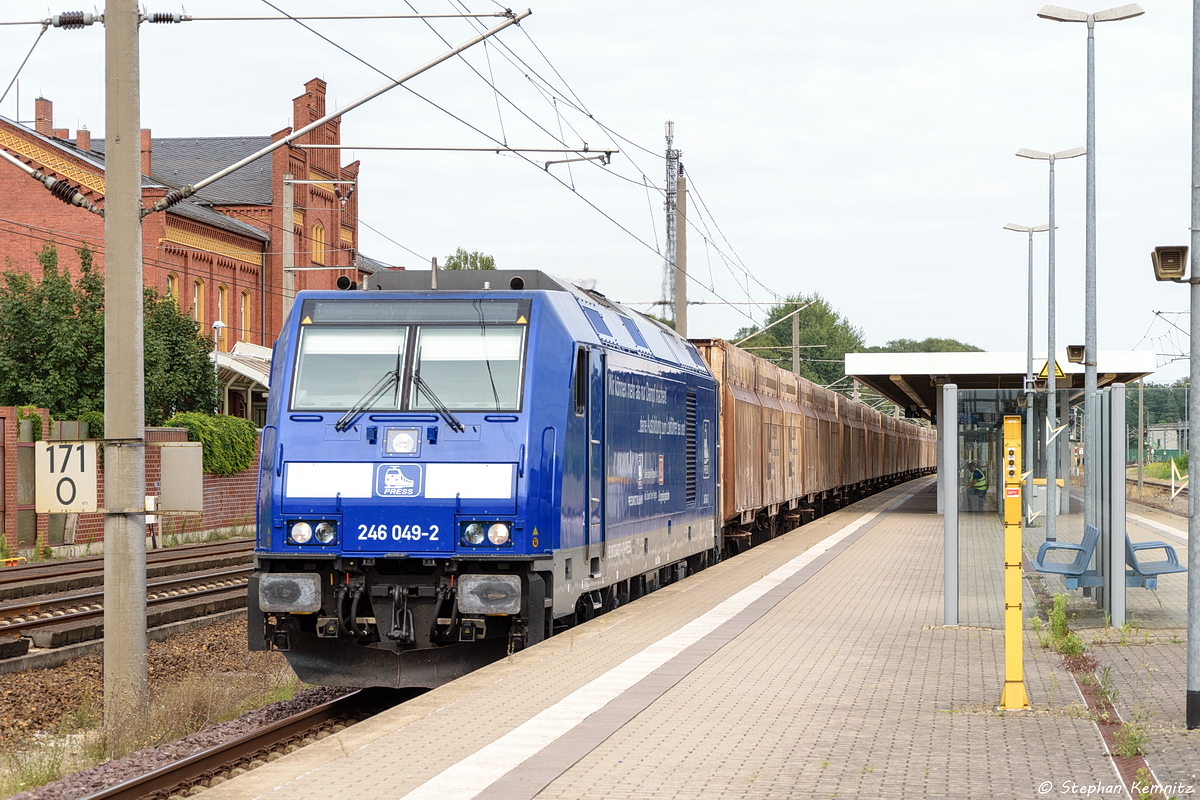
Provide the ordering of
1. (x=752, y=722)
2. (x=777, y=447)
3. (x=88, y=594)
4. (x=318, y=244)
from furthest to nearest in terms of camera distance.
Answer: (x=318, y=244), (x=777, y=447), (x=88, y=594), (x=752, y=722)

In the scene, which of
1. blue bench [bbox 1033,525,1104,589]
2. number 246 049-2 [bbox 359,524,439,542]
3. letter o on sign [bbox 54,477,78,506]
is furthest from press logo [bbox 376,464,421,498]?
blue bench [bbox 1033,525,1104,589]

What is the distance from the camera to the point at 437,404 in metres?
10.6

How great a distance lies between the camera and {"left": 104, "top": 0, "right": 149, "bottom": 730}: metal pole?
408 inches

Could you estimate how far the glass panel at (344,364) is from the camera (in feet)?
35.2

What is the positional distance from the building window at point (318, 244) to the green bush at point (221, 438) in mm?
17075

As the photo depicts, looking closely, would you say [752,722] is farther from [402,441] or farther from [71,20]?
[71,20]

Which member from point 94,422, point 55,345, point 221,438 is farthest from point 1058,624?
point 221,438

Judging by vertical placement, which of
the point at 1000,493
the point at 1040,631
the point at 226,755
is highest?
the point at 1000,493

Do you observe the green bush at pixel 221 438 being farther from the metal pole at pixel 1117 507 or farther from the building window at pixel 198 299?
the metal pole at pixel 1117 507

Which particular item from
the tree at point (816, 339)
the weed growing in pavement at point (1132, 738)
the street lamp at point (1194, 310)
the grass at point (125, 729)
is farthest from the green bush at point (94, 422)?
the tree at point (816, 339)

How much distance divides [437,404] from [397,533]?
1038mm

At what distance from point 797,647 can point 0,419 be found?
17951 mm

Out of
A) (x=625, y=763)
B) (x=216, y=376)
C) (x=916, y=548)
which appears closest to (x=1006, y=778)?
(x=625, y=763)

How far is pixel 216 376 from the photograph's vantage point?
34.7 m
